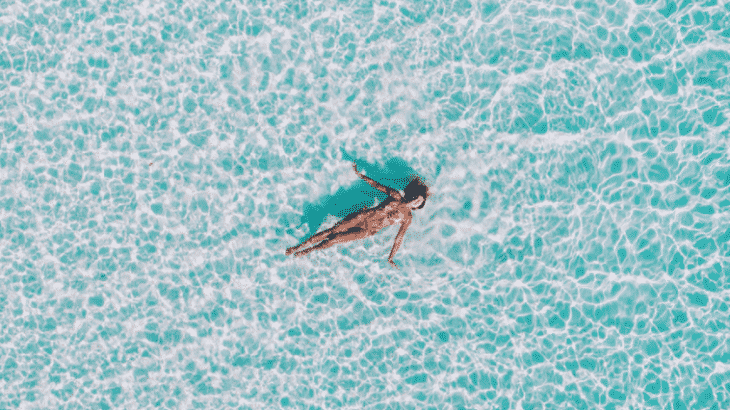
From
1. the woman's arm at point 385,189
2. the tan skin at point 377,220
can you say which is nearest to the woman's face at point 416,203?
the tan skin at point 377,220

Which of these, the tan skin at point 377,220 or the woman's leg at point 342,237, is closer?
the tan skin at point 377,220

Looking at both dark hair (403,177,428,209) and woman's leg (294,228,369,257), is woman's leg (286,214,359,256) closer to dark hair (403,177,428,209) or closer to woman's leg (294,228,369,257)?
woman's leg (294,228,369,257)

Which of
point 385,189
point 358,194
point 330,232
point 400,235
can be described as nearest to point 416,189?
point 385,189

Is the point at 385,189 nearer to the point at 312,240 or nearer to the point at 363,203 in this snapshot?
the point at 363,203

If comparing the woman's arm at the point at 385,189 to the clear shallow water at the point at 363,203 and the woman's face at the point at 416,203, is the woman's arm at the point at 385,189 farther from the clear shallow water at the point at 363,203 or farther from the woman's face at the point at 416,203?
the clear shallow water at the point at 363,203

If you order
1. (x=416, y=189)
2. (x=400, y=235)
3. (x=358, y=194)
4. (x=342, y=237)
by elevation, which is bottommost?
(x=342, y=237)

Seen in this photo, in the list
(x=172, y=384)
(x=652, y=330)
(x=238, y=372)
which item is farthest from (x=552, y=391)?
(x=172, y=384)
